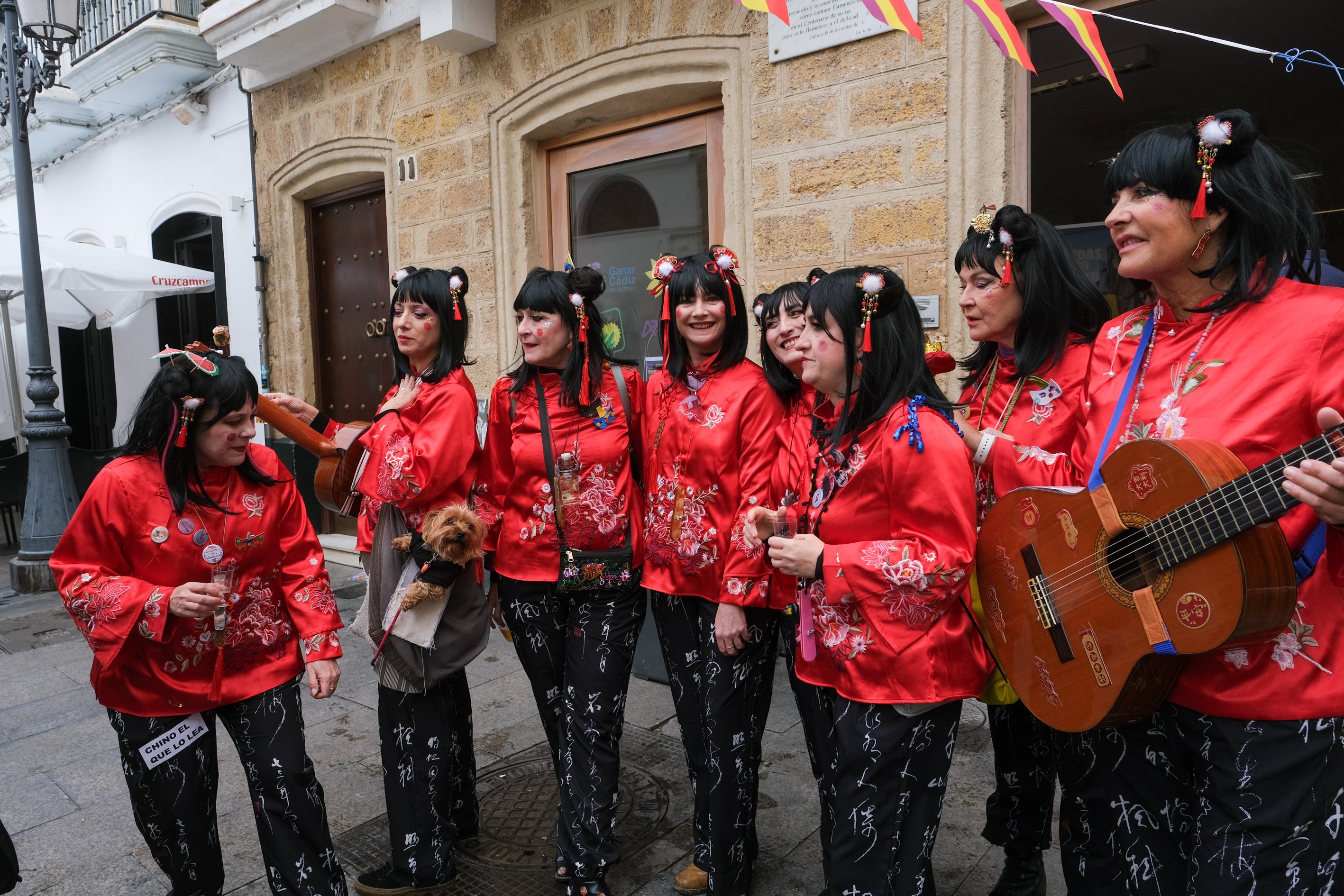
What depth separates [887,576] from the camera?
73.6 inches

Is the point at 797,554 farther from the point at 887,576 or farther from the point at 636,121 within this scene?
the point at 636,121

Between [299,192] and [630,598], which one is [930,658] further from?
[299,192]

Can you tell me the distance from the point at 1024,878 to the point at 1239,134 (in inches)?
80.4

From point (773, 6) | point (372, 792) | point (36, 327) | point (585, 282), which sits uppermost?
point (773, 6)

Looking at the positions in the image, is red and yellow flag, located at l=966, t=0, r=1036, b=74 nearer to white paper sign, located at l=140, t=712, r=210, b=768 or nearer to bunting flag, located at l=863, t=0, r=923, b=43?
bunting flag, located at l=863, t=0, r=923, b=43

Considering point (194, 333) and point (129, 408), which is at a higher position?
point (194, 333)

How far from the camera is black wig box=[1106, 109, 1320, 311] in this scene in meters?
1.63

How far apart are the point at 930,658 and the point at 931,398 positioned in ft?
1.95

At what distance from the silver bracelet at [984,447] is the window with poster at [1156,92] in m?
2.17

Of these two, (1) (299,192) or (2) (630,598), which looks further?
(1) (299,192)

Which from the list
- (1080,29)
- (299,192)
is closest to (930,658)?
(1080,29)

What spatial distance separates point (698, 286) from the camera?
8.83 ft

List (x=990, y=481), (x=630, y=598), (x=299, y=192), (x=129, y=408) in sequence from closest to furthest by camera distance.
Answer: (x=990, y=481), (x=630, y=598), (x=299, y=192), (x=129, y=408)

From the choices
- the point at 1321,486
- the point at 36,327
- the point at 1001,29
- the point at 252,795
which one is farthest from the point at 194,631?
the point at 36,327
